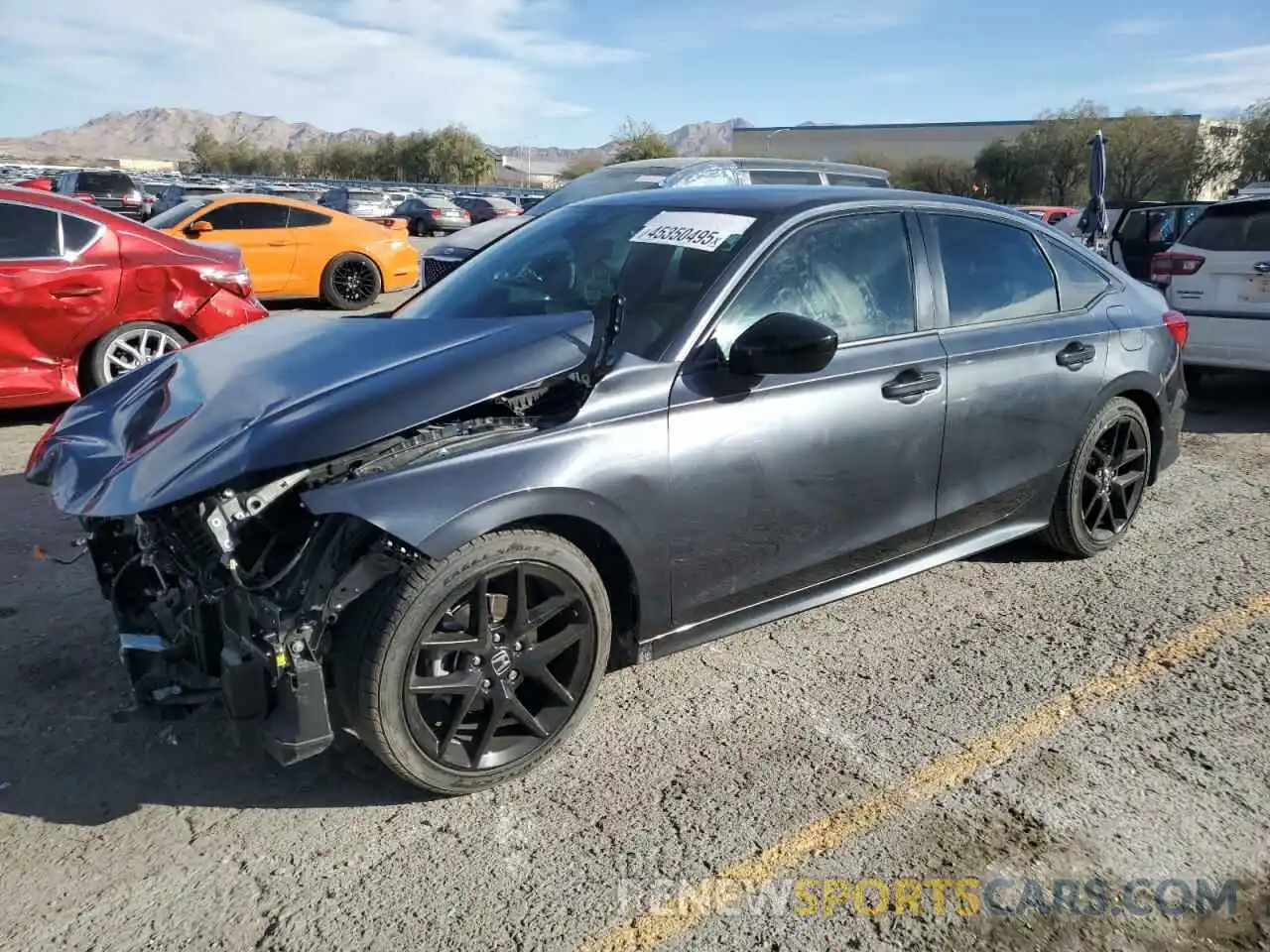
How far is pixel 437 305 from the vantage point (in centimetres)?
397

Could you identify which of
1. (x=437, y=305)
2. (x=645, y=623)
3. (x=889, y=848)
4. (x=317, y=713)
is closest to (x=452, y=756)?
(x=317, y=713)

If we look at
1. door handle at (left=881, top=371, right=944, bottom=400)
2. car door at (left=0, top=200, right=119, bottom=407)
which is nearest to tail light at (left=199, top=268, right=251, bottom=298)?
car door at (left=0, top=200, right=119, bottom=407)

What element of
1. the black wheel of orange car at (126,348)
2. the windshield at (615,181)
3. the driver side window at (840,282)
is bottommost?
the black wheel of orange car at (126,348)

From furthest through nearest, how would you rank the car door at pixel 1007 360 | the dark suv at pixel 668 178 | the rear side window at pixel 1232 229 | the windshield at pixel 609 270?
the dark suv at pixel 668 178 < the rear side window at pixel 1232 229 < the car door at pixel 1007 360 < the windshield at pixel 609 270

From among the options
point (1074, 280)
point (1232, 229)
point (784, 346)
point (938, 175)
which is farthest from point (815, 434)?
point (938, 175)

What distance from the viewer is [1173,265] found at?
801cm

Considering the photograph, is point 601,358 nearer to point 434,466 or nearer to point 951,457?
point 434,466

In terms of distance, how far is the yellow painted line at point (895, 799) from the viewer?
2.45 m

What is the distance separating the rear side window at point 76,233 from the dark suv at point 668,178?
10.2 feet

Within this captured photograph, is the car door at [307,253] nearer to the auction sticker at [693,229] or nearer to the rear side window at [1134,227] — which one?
the rear side window at [1134,227]

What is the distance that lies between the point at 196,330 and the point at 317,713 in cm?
555

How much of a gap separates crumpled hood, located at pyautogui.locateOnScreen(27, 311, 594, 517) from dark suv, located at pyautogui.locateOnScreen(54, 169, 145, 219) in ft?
75.4

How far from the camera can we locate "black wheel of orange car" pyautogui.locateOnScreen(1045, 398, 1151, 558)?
4551mm

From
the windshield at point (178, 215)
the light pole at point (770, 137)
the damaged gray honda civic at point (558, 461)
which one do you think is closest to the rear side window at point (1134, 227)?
the damaged gray honda civic at point (558, 461)
